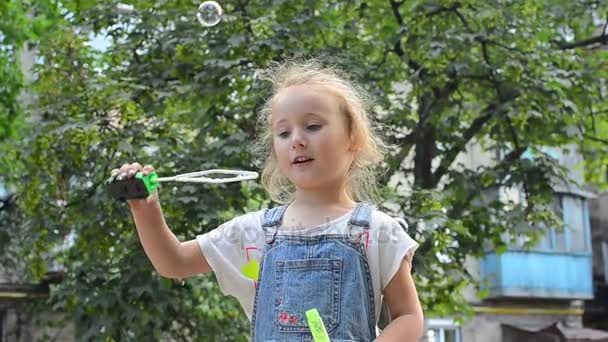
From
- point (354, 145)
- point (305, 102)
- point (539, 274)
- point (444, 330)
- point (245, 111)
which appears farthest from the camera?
point (539, 274)

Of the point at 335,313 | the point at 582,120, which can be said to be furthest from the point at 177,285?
the point at 335,313

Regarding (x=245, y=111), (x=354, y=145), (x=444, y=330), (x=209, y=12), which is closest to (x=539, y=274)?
(x=444, y=330)

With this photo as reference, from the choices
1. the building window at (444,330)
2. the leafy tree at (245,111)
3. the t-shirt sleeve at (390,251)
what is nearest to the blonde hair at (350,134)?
the t-shirt sleeve at (390,251)

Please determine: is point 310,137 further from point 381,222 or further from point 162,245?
point 162,245

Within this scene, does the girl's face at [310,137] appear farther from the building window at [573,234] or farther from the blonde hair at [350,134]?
the building window at [573,234]

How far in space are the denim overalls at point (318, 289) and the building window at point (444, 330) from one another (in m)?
11.7

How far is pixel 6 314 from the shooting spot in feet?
38.5

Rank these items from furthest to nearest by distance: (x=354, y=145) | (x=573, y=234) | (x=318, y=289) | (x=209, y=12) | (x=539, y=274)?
1. (x=573, y=234)
2. (x=539, y=274)
3. (x=209, y=12)
4. (x=354, y=145)
5. (x=318, y=289)

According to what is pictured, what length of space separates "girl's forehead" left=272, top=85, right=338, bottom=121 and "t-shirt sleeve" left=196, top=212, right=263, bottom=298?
0.90 feet

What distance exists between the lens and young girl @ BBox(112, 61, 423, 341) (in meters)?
1.84

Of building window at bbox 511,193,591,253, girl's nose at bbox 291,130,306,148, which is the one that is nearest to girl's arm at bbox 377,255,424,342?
girl's nose at bbox 291,130,306,148

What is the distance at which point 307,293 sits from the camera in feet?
6.06

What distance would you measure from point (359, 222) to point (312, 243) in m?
0.11

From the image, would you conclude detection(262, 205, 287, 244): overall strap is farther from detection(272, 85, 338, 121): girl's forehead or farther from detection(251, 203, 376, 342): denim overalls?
detection(272, 85, 338, 121): girl's forehead
